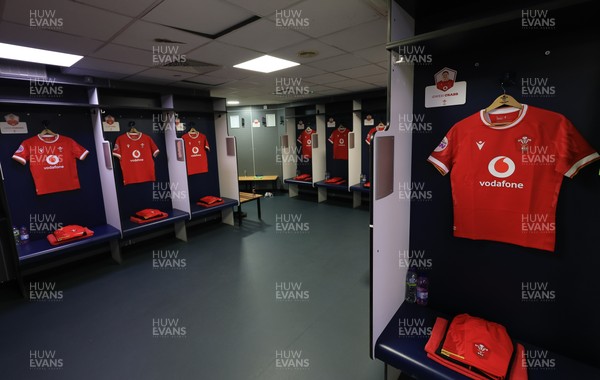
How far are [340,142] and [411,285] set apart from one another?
4860mm

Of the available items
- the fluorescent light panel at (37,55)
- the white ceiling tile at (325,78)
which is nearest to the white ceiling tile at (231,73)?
the white ceiling tile at (325,78)

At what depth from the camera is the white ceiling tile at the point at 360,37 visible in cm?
223

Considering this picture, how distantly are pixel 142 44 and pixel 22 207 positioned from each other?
8.27 ft

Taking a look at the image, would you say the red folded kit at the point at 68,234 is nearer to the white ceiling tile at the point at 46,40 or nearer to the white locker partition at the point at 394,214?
the white ceiling tile at the point at 46,40

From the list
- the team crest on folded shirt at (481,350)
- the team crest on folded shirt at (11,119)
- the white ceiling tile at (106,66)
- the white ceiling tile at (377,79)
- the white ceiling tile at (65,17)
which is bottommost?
the team crest on folded shirt at (481,350)

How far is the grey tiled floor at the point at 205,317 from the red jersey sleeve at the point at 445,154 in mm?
1383

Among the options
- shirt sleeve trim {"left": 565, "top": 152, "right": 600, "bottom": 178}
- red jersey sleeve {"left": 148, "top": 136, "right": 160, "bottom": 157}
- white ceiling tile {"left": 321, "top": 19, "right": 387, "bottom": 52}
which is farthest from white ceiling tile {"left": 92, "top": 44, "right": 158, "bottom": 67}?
shirt sleeve trim {"left": 565, "top": 152, "right": 600, "bottom": 178}

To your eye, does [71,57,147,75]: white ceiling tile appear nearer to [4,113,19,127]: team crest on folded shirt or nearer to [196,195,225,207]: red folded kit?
[4,113,19,127]: team crest on folded shirt

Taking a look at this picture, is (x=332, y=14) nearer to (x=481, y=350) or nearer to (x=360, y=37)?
(x=360, y=37)

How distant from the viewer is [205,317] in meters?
2.48

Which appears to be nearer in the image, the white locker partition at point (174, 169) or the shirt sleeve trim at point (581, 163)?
the shirt sleeve trim at point (581, 163)

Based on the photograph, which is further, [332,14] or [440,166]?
[332,14]

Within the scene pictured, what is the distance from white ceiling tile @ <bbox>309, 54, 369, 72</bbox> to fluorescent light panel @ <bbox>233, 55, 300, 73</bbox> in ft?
1.01

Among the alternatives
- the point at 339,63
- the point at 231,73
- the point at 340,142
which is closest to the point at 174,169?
the point at 231,73
